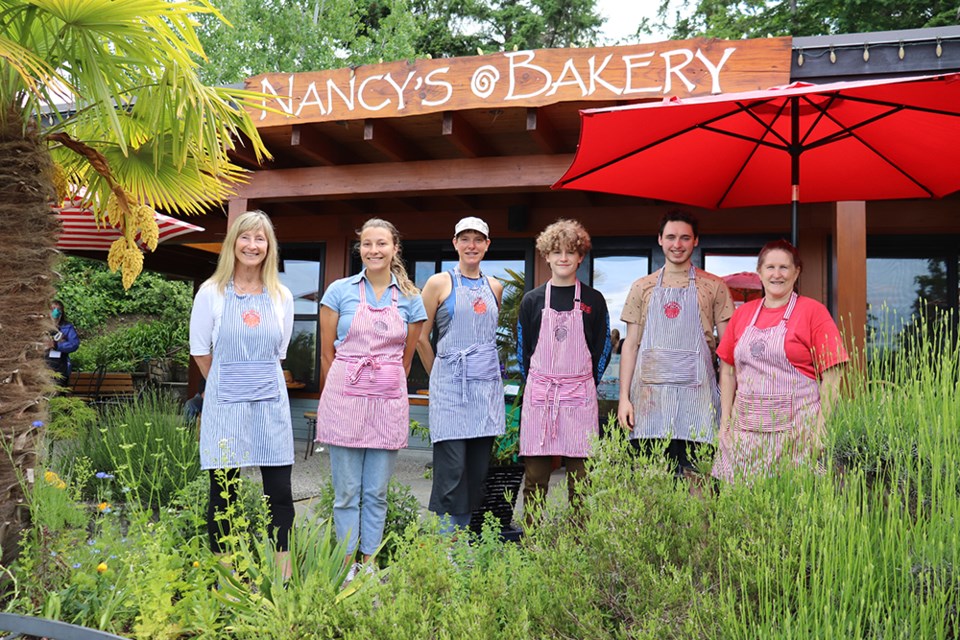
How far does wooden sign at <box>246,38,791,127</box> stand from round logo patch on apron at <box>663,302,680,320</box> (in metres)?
1.77

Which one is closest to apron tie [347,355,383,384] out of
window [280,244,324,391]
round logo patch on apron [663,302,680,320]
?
round logo patch on apron [663,302,680,320]

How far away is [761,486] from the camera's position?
1.96 metres

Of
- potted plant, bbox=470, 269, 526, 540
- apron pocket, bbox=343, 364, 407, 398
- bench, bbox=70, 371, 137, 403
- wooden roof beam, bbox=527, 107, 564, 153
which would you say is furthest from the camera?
bench, bbox=70, 371, 137, 403

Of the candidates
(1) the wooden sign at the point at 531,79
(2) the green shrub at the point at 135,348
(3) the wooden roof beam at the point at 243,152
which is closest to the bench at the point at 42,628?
(1) the wooden sign at the point at 531,79

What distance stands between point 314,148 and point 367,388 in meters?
3.23

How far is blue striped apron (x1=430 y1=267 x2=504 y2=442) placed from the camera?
3631 millimetres

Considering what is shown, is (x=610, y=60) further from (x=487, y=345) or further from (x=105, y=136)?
(x=105, y=136)

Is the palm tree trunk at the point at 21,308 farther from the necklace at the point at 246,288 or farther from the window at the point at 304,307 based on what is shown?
the window at the point at 304,307

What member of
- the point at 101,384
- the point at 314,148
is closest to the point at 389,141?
the point at 314,148

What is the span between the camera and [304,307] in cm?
964

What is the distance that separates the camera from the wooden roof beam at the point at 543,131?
17.0 feet

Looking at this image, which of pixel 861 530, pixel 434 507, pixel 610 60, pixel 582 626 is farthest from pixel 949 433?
pixel 610 60

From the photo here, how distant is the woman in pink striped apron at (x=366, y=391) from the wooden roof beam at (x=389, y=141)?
2229 millimetres

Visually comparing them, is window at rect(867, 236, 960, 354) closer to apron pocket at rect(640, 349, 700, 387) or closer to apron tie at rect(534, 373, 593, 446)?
apron pocket at rect(640, 349, 700, 387)
